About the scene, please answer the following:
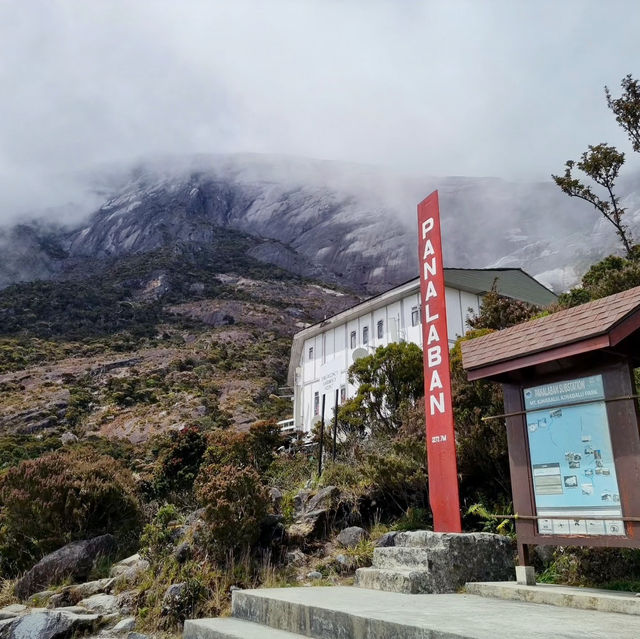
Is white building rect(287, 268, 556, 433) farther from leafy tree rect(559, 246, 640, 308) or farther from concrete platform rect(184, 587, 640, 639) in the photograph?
concrete platform rect(184, 587, 640, 639)

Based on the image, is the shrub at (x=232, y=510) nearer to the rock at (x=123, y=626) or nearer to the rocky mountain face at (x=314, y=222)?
the rock at (x=123, y=626)

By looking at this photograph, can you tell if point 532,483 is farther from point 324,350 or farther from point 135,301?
point 135,301

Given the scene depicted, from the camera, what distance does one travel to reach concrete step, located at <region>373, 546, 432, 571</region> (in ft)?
23.5

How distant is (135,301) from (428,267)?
85993 mm

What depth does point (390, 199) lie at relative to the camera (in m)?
160

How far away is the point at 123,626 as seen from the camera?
26.6 ft

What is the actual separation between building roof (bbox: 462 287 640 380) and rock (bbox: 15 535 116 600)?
308 inches

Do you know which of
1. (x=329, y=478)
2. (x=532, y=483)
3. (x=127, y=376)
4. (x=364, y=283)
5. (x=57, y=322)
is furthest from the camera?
(x=364, y=283)

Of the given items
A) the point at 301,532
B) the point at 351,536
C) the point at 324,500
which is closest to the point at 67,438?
the point at 324,500

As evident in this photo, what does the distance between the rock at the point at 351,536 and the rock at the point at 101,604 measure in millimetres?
3554

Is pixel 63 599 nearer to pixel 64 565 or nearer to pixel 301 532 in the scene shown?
pixel 64 565

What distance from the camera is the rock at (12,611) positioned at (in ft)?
29.0

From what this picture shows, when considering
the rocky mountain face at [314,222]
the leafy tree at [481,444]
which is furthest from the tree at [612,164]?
the rocky mountain face at [314,222]

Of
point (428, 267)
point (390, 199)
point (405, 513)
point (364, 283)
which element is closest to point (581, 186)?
point (428, 267)
